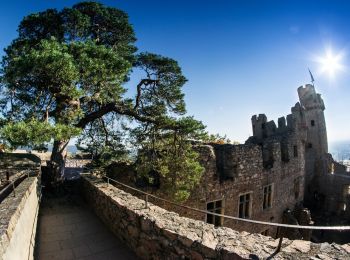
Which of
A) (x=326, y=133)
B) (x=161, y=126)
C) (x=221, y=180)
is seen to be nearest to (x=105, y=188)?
(x=161, y=126)

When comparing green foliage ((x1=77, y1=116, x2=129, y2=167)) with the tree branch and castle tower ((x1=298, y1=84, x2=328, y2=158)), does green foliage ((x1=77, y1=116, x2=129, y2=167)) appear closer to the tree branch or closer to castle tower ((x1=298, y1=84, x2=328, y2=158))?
the tree branch

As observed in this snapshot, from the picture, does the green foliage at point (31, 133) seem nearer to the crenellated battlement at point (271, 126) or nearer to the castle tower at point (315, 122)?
the crenellated battlement at point (271, 126)

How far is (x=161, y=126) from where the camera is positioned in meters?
10.2

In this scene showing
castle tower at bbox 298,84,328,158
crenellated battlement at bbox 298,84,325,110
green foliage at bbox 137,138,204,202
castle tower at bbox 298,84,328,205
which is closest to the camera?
green foliage at bbox 137,138,204,202

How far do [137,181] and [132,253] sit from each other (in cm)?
565

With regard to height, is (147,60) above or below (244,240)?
above

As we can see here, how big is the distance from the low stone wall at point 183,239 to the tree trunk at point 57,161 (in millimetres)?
4998

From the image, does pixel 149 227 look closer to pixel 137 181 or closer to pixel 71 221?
pixel 71 221

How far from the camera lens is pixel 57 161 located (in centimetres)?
1173

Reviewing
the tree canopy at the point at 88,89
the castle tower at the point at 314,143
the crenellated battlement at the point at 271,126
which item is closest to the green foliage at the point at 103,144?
the tree canopy at the point at 88,89

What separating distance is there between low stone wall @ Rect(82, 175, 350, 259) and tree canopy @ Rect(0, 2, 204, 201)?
3120 millimetres

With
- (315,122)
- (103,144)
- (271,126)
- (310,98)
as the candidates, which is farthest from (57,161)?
(310,98)

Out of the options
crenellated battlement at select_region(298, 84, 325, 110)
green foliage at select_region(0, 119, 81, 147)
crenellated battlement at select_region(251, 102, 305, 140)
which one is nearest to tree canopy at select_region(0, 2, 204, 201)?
green foliage at select_region(0, 119, 81, 147)

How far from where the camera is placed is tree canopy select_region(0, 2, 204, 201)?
8.01 metres
